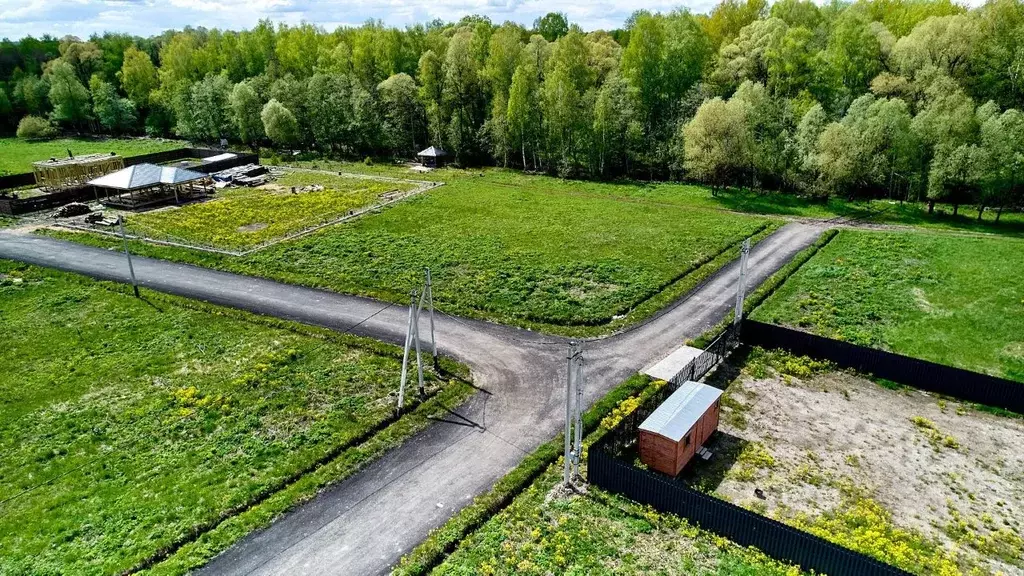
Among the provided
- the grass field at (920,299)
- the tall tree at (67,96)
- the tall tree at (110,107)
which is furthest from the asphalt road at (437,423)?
the tall tree at (67,96)

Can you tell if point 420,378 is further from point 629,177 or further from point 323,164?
point 323,164

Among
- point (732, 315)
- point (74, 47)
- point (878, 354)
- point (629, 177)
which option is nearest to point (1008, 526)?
point (878, 354)

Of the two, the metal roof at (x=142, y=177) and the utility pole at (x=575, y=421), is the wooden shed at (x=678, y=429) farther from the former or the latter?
the metal roof at (x=142, y=177)

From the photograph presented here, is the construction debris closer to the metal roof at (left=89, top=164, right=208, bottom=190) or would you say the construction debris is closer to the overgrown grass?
the metal roof at (left=89, top=164, right=208, bottom=190)

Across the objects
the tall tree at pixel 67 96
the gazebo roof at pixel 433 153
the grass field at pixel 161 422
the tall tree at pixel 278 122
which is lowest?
the grass field at pixel 161 422

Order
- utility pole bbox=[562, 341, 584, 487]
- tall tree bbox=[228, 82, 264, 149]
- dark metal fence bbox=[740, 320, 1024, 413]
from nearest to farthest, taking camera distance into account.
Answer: utility pole bbox=[562, 341, 584, 487]
dark metal fence bbox=[740, 320, 1024, 413]
tall tree bbox=[228, 82, 264, 149]

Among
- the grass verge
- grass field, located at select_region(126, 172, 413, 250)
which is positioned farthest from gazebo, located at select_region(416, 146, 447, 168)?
the grass verge
